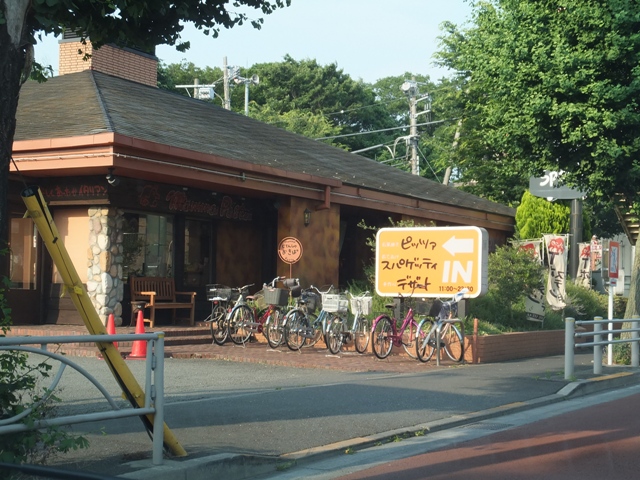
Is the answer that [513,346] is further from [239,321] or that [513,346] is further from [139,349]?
[139,349]

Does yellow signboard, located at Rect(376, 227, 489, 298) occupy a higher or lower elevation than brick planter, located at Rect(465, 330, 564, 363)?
higher

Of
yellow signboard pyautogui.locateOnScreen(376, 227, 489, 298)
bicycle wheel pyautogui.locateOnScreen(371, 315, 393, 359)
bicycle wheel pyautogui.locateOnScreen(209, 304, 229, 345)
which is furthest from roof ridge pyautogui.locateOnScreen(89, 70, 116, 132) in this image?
bicycle wheel pyautogui.locateOnScreen(371, 315, 393, 359)

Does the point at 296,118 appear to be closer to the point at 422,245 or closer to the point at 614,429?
the point at 422,245

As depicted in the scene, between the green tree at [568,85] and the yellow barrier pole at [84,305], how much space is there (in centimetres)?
1141

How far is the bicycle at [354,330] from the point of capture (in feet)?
55.2

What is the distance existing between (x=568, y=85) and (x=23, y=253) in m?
12.0

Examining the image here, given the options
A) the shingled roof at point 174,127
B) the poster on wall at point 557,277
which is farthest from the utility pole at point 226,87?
the poster on wall at point 557,277

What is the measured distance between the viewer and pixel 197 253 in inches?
849

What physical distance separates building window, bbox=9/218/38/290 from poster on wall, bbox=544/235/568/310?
534 inches

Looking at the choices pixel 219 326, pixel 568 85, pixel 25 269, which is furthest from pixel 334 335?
pixel 25 269

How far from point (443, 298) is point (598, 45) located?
586cm

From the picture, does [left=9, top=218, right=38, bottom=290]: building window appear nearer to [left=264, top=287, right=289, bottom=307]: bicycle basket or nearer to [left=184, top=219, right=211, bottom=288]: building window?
[left=184, top=219, right=211, bottom=288]: building window

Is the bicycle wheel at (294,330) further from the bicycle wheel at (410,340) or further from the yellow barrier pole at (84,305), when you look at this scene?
the yellow barrier pole at (84,305)

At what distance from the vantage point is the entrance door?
61.6 feet
